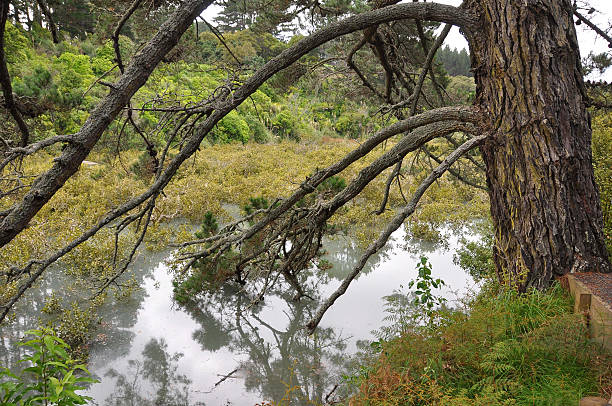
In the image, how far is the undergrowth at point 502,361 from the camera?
1738 mm

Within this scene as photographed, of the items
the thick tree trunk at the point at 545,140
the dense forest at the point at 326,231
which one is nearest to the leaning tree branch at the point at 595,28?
the dense forest at the point at 326,231

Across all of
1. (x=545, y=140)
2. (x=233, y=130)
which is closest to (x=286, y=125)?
(x=233, y=130)

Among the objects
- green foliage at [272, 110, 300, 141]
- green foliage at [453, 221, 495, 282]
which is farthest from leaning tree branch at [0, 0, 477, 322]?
green foliage at [272, 110, 300, 141]

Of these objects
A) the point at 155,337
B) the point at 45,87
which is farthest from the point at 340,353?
the point at 45,87

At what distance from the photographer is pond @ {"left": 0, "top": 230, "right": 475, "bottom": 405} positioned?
14.2ft

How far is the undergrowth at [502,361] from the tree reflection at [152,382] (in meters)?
2.80

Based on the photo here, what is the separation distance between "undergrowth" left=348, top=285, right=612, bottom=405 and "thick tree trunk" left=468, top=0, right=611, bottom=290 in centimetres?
25

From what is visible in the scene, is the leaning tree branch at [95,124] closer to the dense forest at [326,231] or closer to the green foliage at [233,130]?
the dense forest at [326,231]

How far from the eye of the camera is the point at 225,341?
17.4ft

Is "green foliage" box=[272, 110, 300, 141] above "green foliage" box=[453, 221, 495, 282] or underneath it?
above

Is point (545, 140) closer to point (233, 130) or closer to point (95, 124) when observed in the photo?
point (95, 124)

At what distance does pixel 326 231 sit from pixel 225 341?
202cm

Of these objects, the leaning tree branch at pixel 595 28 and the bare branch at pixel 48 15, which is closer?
the bare branch at pixel 48 15

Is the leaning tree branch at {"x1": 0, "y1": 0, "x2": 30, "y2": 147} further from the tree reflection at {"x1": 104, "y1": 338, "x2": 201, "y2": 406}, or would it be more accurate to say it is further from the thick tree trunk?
the tree reflection at {"x1": 104, "y1": 338, "x2": 201, "y2": 406}
